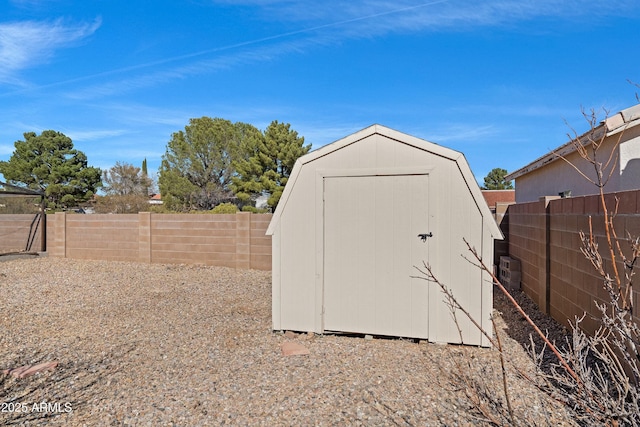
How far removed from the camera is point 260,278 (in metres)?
8.62

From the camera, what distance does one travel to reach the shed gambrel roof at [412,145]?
4.23m

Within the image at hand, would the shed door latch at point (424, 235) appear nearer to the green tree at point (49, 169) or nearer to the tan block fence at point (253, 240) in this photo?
the tan block fence at point (253, 240)

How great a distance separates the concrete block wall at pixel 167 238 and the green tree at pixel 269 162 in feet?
44.6

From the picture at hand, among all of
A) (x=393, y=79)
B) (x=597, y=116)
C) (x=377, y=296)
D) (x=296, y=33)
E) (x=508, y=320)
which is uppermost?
(x=296, y=33)

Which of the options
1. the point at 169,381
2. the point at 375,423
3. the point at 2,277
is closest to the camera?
the point at 375,423

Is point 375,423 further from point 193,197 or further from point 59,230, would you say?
point 193,197

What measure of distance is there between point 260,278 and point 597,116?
7.56 meters

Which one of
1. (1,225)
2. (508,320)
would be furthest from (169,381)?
(1,225)

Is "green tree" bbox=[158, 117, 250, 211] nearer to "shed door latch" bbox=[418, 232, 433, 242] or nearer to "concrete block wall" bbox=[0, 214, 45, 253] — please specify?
"concrete block wall" bbox=[0, 214, 45, 253]

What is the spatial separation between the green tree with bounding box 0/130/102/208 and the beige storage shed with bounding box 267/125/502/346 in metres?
31.0

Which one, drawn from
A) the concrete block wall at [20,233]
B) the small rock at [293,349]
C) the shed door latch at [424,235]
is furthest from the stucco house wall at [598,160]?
the concrete block wall at [20,233]

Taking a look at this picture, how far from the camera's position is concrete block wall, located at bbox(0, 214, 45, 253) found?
12586 mm

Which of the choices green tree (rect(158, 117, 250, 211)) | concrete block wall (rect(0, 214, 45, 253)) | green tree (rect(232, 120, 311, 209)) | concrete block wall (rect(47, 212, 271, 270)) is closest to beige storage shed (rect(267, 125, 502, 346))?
concrete block wall (rect(47, 212, 271, 270))

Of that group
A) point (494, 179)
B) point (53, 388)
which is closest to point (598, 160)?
point (53, 388)
